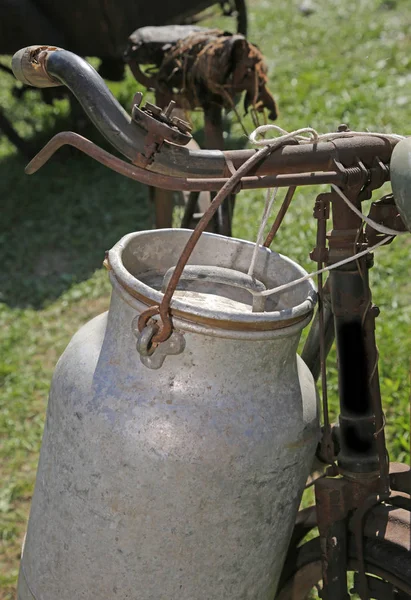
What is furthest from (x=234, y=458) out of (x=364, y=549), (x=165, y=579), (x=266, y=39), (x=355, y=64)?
(x=266, y=39)

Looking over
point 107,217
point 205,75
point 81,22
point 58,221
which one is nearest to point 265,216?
point 205,75

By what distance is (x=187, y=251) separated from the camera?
150 centimetres

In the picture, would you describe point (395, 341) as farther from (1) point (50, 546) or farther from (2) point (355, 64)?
(2) point (355, 64)

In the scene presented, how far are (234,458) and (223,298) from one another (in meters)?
0.38

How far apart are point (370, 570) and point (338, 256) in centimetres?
73

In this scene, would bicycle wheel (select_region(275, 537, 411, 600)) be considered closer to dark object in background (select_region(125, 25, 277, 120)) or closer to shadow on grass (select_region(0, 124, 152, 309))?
dark object in background (select_region(125, 25, 277, 120))

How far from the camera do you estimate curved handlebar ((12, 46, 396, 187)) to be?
4.88ft

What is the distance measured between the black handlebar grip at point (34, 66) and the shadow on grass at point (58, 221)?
10.6 ft

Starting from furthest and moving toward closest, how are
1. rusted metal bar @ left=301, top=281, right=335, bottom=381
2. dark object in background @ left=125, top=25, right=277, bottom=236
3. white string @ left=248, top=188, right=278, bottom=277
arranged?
1. dark object in background @ left=125, top=25, right=277, bottom=236
2. rusted metal bar @ left=301, top=281, right=335, bottom=381
3. white string @ left=248, top=188, right=278, bottom=277

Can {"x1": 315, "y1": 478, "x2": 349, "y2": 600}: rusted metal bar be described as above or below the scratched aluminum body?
below

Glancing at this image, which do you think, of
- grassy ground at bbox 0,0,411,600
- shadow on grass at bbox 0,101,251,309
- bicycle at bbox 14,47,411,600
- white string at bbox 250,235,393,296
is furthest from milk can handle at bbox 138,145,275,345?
shadow on grass at bbox 0,101,251,309

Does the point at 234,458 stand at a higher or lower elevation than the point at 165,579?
higher

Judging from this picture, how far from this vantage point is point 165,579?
169cm

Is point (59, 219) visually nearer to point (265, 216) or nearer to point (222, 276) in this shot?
point (222, 276)
